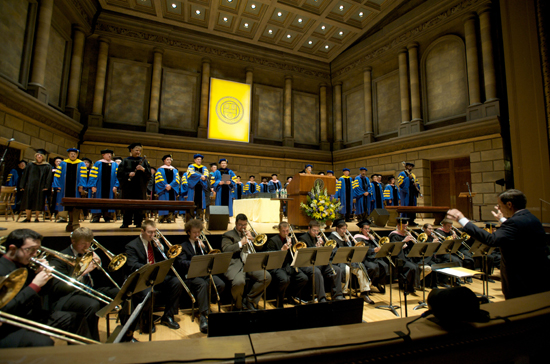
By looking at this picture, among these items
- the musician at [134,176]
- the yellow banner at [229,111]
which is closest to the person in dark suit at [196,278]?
the musician at [134,176]

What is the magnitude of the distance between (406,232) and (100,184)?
765 cm

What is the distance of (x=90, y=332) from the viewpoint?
2.82 m

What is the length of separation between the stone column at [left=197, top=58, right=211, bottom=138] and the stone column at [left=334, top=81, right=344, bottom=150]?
7.67 meters

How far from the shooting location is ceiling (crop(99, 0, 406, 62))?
12.8m

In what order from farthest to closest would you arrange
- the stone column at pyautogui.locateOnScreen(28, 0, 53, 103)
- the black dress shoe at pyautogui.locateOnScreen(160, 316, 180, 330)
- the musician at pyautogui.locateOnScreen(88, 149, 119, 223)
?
the stone column at pyautogui.locateOnScreen(28, 0, 53, 103) < the musician at pyautogui.locateOnScreen(88, 149, 119, 223) < the black dress shoe at pyautogui.locateOnScreen(160, 316, 180, 330)

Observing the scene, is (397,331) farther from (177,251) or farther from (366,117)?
(366,117)

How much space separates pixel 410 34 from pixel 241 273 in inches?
547

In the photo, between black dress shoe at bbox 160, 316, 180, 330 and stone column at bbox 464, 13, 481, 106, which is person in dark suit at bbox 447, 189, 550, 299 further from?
stone column at bbox 464, 13, 481, 106

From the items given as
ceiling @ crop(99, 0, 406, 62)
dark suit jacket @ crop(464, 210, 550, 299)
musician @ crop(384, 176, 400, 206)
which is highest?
ceiling @ crop(99, 0, 406, 62)

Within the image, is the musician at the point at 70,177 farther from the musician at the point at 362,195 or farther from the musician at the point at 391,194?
the musician at the point at 391,194

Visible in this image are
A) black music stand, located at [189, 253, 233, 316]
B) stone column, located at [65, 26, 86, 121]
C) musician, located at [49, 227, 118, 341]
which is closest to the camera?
musician, located at [49, 227, 118, 341]

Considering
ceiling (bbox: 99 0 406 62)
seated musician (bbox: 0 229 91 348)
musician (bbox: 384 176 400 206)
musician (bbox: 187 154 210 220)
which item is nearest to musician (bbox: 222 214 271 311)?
seated musician (bbox: 0 229 91 348)

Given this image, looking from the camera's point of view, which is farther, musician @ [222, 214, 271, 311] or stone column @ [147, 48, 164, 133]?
stone column @ [147, 48, 164, 133]

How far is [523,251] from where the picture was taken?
2.38 meters
